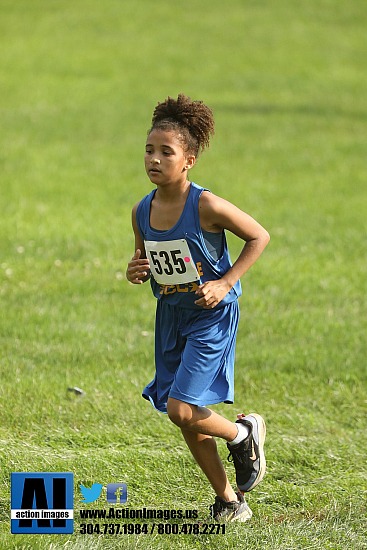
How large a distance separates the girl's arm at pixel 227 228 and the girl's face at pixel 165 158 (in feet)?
0.57

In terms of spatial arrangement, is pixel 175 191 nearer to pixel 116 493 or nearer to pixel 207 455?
pixel 207 455

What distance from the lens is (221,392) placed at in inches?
197

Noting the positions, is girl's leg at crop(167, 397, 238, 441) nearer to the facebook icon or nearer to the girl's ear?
the facebook icon

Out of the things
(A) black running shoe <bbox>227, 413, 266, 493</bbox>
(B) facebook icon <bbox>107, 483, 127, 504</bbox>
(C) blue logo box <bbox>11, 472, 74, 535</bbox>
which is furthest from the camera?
(B) facebook icon <bbox>107, 483, 127, 504</bbox>

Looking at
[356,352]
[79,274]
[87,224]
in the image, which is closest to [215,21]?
[87,224]

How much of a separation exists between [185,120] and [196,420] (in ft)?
4.84

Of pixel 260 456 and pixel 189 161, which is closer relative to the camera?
pixel 189 161

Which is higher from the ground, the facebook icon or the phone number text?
the facebook icon

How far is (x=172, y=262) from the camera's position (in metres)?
4.92

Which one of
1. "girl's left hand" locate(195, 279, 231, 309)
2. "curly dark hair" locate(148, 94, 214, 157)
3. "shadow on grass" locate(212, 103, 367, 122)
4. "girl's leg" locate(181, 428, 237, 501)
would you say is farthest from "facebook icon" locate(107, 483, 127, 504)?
"shadow on grass" locate(212, 103, 367, 122)

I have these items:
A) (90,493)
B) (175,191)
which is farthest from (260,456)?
(175,191)

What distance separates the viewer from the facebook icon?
5258mm

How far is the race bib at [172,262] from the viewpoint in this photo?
491cm

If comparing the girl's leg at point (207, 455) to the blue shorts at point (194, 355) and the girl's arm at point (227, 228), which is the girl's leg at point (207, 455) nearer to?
the blue shorts at point (194, 355)
